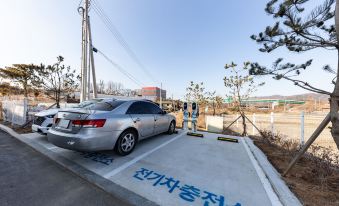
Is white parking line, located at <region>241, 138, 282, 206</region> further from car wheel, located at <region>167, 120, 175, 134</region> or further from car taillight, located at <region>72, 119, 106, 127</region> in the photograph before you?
car taillight, located at <region>72, 119, 106, 127</region>

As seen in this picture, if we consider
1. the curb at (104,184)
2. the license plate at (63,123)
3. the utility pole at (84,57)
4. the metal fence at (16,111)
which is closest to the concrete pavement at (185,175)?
the curb at (104,184)

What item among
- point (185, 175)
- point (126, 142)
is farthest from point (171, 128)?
point (185, 175)

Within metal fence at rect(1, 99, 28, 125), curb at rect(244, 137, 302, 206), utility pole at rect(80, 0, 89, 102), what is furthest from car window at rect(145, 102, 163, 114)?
metal fence at rect(1, 99, 28, 125)

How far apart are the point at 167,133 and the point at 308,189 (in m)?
4.74

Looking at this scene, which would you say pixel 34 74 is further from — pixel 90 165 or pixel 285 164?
pixel 285 164

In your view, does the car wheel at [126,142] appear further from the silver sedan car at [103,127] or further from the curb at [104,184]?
the curb at [104,184]

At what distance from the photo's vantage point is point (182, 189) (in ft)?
8.54

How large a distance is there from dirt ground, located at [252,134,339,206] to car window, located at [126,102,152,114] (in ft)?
12.3

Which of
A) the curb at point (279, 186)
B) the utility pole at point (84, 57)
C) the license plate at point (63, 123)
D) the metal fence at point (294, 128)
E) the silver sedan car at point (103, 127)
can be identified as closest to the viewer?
the curb at point (279, 186)

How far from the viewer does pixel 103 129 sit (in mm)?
3459

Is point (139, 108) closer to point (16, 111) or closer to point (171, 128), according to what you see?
point (171, 128)

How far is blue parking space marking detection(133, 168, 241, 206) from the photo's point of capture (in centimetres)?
232

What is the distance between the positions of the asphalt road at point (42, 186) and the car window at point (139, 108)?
195cm

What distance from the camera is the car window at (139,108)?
4.33 meters
